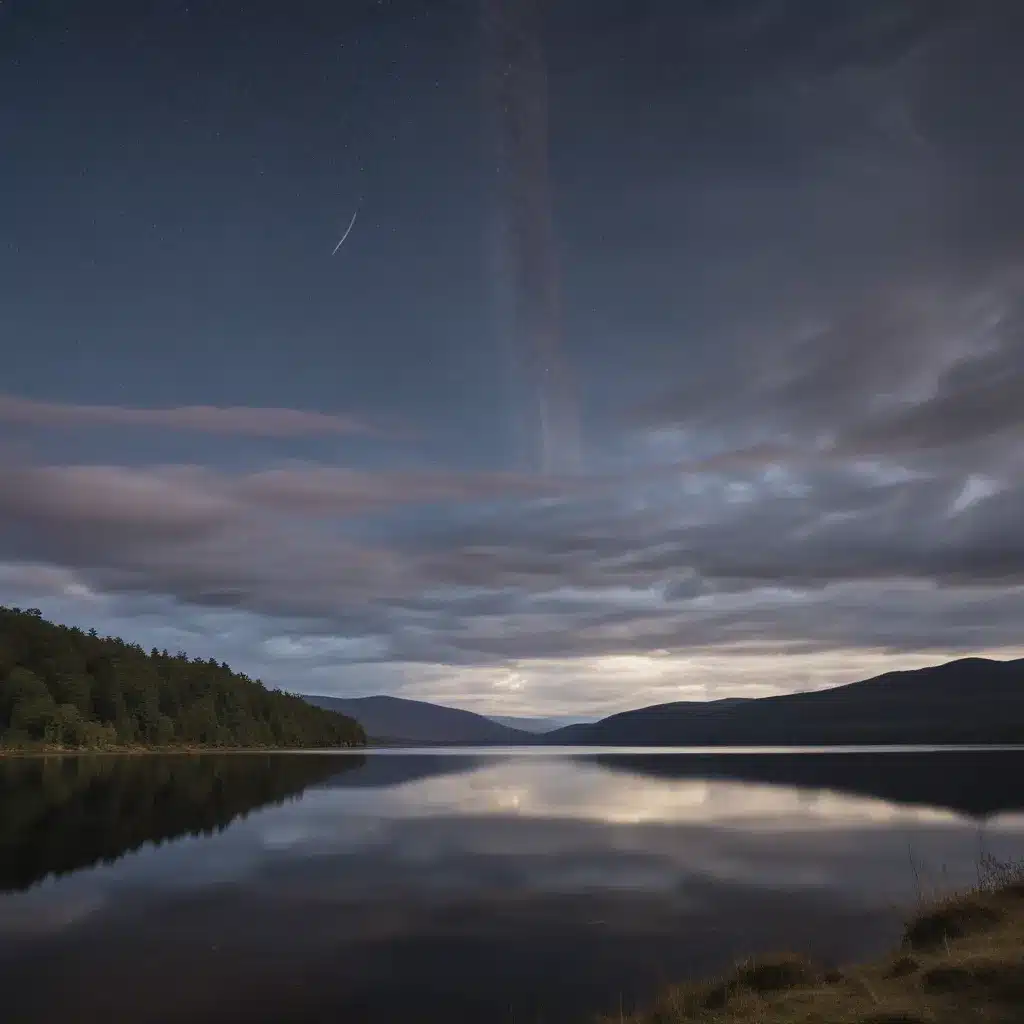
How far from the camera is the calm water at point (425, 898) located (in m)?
21.7

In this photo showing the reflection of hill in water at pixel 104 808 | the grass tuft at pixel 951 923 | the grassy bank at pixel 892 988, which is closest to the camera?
the grassy bank at pixel 892 988

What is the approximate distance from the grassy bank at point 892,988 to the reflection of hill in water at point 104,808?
29.6 metres

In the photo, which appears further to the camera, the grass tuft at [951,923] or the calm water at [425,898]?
the grass tuft at [951,923]

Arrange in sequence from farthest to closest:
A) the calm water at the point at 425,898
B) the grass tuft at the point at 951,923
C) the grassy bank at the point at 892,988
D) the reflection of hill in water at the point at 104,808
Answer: the reflection of hill in water at the point at 104,808
the grass tuft at the point at 951,923
the calm water at the point at 425,898
the grassy bank at the point at 892,988

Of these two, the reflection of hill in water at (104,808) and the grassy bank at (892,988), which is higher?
the reflection of hill in water at (104,808)

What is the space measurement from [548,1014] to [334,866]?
24245mm

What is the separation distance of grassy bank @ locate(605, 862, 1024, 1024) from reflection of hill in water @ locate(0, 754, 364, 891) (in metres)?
29.6

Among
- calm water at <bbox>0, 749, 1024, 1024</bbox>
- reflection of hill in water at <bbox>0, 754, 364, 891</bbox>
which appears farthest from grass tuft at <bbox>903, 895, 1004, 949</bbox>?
reflection of hill in water at <bbox>0, 754, 364, 891</bbox>

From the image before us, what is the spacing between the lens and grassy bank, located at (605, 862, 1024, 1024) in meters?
15.9

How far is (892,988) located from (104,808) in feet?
206

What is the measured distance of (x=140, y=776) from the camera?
106 metres

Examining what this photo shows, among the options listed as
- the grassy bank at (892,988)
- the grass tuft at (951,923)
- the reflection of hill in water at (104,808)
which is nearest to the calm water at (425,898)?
the reflection of hill in water at (104,808)

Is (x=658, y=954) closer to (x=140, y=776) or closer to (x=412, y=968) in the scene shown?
(x=412, y=968)

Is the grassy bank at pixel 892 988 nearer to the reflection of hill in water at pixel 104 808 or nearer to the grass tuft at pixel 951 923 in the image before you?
the grass tuft at pixel 951 923
